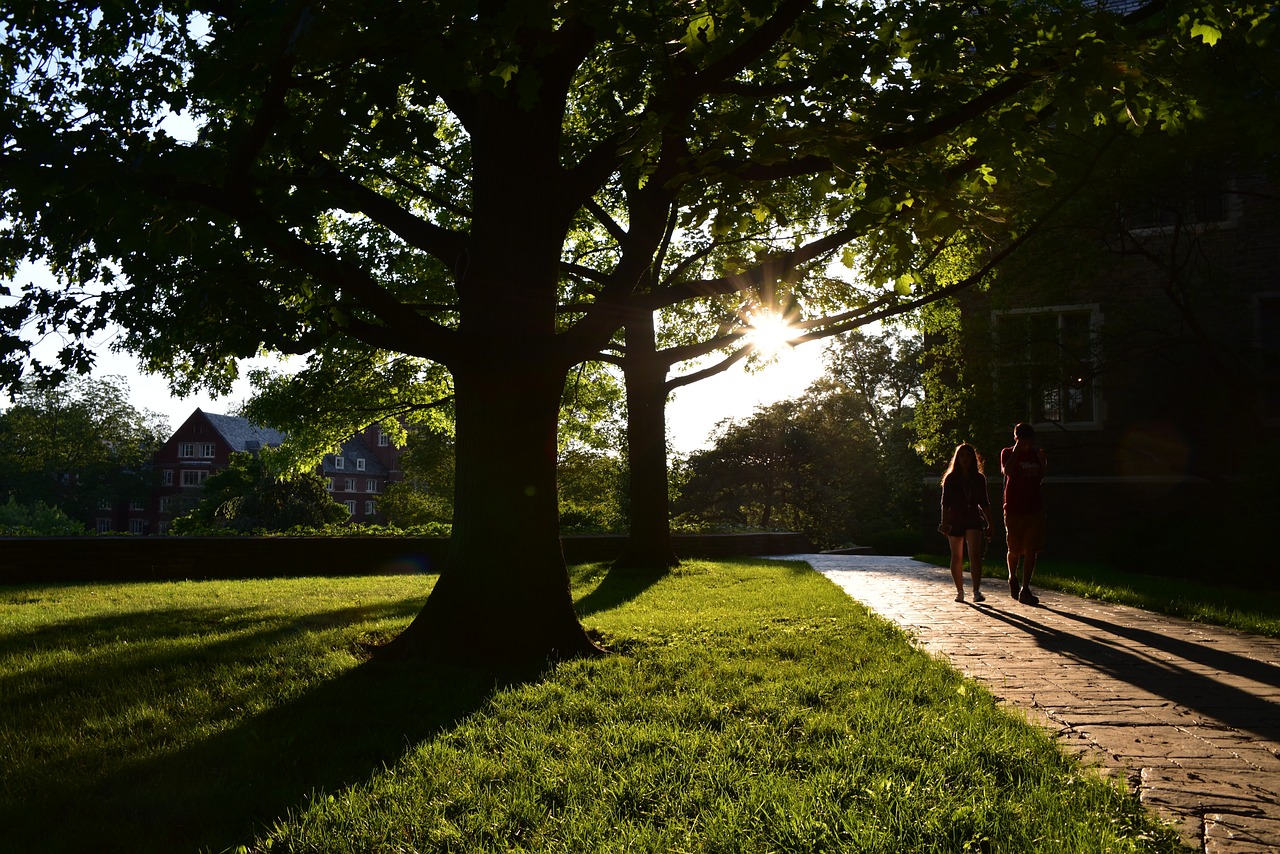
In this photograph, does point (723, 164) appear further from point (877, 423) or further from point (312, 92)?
point (877, 423)

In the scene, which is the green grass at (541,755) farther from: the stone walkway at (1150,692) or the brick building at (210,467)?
the brick building at (210,467)

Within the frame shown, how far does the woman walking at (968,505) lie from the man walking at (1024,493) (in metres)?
0.29

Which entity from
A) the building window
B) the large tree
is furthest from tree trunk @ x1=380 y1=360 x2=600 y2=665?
the building window

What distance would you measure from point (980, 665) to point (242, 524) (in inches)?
1777

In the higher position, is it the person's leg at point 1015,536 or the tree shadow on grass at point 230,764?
the person's leg at point 1015,536

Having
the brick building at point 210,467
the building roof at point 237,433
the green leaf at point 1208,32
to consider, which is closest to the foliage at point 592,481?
the green leaf at point 1208,32

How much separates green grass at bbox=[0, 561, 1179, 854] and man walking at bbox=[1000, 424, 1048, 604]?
3.21 metres

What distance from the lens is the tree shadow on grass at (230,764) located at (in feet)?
10.0

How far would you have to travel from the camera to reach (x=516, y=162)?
22.2 feet

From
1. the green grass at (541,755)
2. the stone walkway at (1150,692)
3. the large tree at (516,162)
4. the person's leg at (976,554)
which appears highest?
the large tree at (516,162)

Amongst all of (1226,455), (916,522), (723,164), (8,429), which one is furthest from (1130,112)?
(8,429)

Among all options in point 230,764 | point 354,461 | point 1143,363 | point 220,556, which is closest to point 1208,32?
point 230,764

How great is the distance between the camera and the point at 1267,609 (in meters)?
8.84

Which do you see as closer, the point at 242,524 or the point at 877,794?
the point at 877,794
